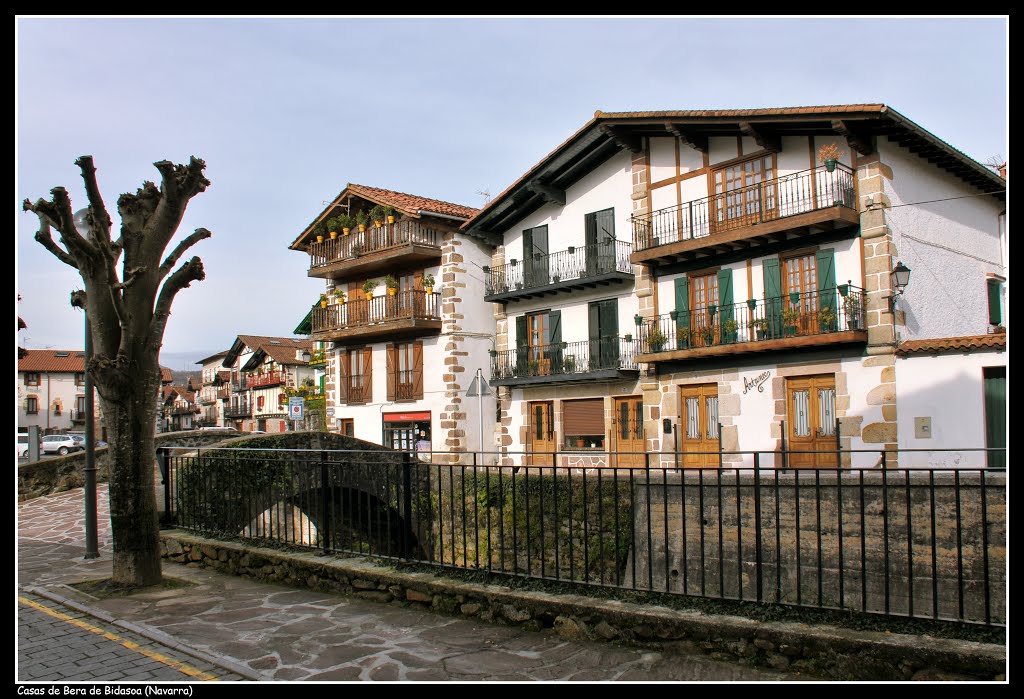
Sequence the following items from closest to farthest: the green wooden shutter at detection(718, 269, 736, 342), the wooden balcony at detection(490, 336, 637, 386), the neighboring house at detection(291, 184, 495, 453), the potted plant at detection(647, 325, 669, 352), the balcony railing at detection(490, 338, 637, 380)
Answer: the green wooden shutter at detection(718, 269, 736, 342) < the potted plant at detection(647, 325, 669, 352) < the wooden balcony at detection(490, 336, 637, 386) < the balcony railing at detection(490, 338, 637, 380) < the neighboring house at detection(291, 184, 495, 453)

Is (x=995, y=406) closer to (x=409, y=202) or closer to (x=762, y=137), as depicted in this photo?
(x=762, y=137)

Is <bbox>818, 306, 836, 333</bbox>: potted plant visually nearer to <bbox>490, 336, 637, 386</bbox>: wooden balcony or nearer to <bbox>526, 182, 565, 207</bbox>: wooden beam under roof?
<bbox>490, 336, 637, 386</bbox>: wooden balcony

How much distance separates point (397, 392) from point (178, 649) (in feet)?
88.3

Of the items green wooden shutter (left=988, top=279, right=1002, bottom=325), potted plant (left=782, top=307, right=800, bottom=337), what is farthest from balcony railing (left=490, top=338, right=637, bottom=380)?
green wooden shutter (left=988, top=279, right=1002, bottom=325)

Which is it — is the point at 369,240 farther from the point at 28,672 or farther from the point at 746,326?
the point at 28,672

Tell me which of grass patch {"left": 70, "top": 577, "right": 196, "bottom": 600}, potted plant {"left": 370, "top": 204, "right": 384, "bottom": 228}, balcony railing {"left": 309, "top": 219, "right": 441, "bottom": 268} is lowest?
grass patch {"left": 70, "top": 577, "right": 196, "bottom": 600}

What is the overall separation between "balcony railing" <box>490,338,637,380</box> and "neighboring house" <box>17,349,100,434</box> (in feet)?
218

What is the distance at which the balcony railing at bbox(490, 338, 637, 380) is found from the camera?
25.6 m

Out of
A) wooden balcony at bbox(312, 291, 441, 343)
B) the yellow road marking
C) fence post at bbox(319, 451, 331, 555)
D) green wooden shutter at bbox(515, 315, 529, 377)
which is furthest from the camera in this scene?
wooden balcony at bbox(312, 291, 441, 343)

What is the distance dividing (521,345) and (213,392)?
250 feet

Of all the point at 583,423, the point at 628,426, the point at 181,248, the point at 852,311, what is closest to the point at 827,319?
the point at 852,311

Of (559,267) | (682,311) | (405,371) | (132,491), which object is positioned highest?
(559,267)

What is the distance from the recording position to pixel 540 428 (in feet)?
94.1

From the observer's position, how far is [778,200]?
21.2 meters
